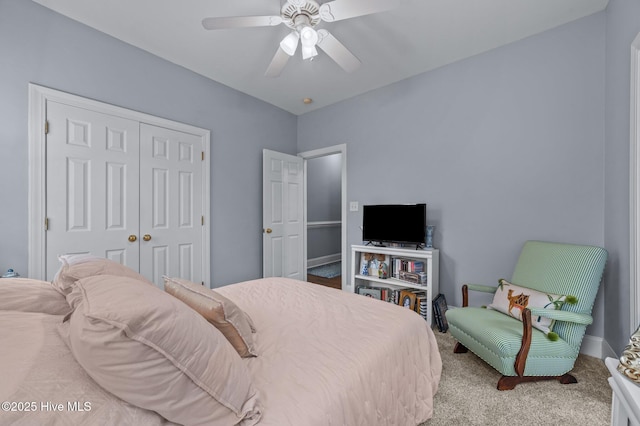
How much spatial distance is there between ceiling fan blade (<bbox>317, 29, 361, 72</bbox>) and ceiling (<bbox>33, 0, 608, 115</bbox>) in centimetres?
40

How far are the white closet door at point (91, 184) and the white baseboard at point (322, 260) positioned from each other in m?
3.75

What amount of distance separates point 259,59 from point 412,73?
1.75 metres

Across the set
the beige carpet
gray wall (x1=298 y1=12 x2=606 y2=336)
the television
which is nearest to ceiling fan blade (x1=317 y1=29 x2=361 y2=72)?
gray wall (x1=298 y1=12 x2=606 y2=336)

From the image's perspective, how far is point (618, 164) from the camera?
1895 millimetres

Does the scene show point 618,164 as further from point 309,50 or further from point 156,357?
point 156,357

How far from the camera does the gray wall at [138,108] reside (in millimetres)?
1964

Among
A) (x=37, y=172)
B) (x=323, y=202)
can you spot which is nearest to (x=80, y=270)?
(x=37, y=172)

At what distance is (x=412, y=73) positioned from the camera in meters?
3.09

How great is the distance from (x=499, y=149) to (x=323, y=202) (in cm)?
420

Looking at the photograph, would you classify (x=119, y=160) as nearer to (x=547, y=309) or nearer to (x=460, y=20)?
(x=460, y=20)

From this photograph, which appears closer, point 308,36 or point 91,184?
point 308,36

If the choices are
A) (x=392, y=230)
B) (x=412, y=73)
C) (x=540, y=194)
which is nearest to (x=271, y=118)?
(x=412, y=73)

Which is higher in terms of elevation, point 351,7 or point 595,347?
point 351,7

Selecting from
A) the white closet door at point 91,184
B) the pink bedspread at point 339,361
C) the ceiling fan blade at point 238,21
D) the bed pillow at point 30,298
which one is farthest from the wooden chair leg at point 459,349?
the white closet door at point 91,184
